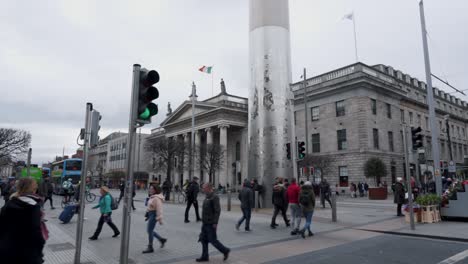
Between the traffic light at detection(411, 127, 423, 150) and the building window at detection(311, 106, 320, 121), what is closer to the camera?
the traffic light at detection(411, 127, 423, 150)

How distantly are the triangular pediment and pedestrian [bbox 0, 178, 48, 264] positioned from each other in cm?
5051

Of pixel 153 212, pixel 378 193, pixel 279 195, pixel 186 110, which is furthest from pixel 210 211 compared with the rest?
pixel 186 110

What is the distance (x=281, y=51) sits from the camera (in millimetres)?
19859

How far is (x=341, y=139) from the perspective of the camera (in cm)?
4050

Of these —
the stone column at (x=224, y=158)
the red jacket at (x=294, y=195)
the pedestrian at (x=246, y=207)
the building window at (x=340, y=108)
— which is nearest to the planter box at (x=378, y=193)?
the building window at (x=340, y=108)

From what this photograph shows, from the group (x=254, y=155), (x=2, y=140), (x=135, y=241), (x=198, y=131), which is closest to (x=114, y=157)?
(x=198, y=131)

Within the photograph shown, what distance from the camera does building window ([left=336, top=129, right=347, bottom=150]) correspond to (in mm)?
40141

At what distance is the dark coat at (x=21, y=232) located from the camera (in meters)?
3.53

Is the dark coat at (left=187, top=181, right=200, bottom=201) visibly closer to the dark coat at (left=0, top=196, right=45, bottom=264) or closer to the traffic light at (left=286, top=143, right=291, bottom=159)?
the traffic light at (left=286, top=143, right=291, bottom=159)

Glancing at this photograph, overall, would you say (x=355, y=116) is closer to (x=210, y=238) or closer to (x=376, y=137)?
(x=376, y=137)

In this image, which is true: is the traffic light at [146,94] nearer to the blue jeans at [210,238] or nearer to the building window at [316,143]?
the blue jeans at [210,238]

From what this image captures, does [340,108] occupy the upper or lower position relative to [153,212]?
upper

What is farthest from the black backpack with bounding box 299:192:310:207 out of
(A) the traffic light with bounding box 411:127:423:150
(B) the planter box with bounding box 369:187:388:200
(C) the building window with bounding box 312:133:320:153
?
(C) the building window with bounding box 312:133:320:153

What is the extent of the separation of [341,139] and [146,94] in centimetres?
3769
